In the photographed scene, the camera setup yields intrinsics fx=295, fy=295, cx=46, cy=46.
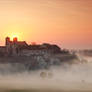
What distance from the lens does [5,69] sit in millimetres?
38375

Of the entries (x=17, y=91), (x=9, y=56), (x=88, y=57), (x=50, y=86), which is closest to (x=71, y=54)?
(x=88, y=57)

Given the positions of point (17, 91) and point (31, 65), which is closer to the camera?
point (17, 91)

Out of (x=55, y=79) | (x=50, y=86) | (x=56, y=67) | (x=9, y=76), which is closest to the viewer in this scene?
(x=50, y=86)

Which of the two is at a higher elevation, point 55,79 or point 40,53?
point 40,53

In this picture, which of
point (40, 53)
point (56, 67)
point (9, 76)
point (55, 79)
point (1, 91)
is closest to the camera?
point (1, 91)

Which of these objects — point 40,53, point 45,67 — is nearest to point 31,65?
point 45,67

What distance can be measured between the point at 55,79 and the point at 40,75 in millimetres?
2604

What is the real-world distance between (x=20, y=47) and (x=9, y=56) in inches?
147

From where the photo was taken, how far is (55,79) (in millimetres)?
34375

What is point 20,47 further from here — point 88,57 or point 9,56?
point 88,57

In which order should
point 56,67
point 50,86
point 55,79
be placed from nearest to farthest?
point 50,86
point 55,79
point 56,67

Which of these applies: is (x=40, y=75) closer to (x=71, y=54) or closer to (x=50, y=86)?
(x=50, y=86)

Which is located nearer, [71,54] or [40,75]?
[40,75]

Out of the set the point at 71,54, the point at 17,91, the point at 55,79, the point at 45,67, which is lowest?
the point at 17,91
